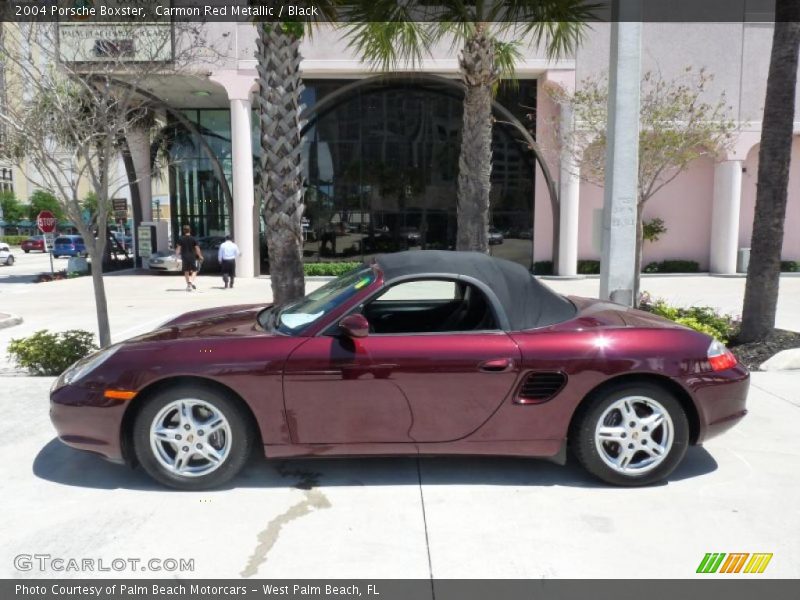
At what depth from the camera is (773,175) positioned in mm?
7332

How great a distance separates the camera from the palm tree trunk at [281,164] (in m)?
7.05

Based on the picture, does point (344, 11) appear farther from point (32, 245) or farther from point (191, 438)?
point (32, 245)

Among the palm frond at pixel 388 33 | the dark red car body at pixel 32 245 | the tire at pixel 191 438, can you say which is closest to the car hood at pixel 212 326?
the tire at pixel 191 438

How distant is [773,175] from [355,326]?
6.13 meters

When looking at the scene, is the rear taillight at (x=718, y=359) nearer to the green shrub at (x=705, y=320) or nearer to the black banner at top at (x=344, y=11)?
the green shrub at (x=705, y=320)

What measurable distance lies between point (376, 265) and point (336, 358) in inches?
34.7

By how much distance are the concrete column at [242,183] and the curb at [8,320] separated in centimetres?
851

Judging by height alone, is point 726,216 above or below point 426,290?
above

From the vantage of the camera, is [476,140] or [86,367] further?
[476,140]

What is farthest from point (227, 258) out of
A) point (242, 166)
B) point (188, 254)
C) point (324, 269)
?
point (242, 166)

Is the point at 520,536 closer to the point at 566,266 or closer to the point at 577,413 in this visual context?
the point at 577,413

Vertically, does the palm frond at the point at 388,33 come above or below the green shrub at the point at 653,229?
above

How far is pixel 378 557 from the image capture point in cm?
310

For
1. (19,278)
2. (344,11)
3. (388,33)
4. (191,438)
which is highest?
(344,11)
